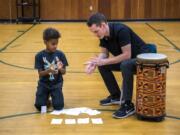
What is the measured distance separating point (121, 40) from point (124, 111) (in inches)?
27.2

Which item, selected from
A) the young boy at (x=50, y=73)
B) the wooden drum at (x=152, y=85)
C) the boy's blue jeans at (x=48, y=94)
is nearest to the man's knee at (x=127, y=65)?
the wooden drum at (x=152, y=85)

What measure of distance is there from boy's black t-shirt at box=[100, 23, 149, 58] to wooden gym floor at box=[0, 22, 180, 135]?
24.6 inches

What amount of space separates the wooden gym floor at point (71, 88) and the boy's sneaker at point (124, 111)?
6cm

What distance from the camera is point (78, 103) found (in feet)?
15.6

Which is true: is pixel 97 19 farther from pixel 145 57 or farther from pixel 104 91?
pixel 104 91

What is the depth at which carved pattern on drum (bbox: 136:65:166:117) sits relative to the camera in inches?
159

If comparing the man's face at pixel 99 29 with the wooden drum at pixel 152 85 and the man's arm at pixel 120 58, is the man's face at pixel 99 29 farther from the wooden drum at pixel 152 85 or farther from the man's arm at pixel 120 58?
the wooden drum at pixel 152 85

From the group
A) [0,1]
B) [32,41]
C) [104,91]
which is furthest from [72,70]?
[0,1]

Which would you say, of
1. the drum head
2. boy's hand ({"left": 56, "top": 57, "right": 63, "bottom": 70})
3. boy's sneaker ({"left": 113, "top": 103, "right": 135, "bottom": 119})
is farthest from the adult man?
boy's hand ({"left": 56, "top": 57, "right": 63, "bottom": 70})

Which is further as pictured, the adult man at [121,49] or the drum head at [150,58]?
the adult man at [121,49]

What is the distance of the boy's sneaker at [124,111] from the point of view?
167 inches

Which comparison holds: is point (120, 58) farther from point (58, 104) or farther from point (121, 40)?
point (58, 104)

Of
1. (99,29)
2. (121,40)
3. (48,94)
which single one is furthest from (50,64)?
(121,40)

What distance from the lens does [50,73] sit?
14.5ft
